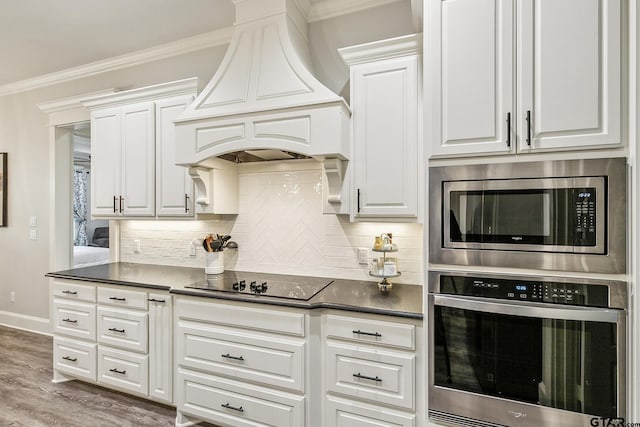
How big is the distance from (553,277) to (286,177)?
190 cm

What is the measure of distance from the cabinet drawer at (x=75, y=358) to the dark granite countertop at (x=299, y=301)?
0.55 m

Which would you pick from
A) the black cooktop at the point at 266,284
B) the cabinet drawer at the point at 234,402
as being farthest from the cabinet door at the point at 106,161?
the cabinet drawer at the point at 234,402

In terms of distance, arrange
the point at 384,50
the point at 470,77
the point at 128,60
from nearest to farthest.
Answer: the point at 470,77, the point at 384,50, the point at 128,60

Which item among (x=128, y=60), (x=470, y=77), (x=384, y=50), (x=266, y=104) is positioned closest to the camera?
(x=470, y=77)

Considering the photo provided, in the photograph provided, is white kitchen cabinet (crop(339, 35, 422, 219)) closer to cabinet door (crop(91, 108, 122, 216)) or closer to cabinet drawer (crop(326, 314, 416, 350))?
cabinet drawer (crop(326, 314, 416, 350))

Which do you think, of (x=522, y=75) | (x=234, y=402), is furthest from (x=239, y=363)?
(x=522, y=75)

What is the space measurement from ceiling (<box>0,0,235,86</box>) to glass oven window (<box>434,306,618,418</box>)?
272 centimetres

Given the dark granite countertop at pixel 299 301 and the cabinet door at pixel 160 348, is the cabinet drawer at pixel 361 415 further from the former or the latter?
the cabinet door at pixel 160 348

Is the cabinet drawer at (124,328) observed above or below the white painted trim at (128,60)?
below

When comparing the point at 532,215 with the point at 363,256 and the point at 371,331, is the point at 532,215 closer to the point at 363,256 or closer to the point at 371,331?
the point at 371,331

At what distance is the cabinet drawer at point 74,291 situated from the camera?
107 inches

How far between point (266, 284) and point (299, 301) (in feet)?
1.37

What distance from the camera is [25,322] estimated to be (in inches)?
162

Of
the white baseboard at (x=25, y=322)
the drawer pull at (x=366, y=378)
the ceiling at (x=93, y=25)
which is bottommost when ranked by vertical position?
the white baseboard at (x=25, y=322)
